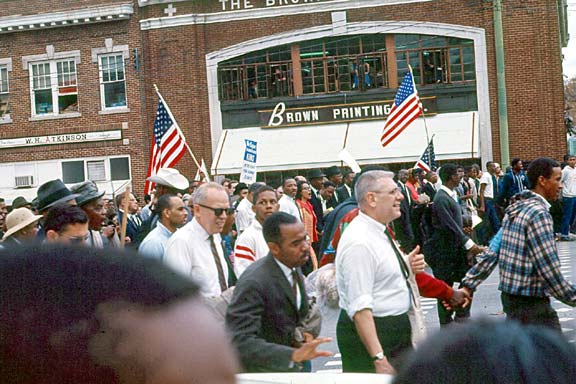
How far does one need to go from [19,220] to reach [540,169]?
13.2ft

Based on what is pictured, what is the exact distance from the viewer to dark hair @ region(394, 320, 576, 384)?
3.29ft

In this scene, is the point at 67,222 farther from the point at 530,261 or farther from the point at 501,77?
the point at 501,77

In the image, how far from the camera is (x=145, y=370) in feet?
2.57

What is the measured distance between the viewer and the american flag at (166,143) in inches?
538

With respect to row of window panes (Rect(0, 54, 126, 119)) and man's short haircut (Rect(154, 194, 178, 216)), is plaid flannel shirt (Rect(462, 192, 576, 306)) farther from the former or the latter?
row of window panes (Rect(0, 54, 126, 119))

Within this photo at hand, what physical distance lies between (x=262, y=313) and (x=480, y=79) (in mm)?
25903

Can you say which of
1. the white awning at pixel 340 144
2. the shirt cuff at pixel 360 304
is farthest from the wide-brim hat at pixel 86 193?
the white awning at pixel 340 144

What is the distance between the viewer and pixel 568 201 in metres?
21.3

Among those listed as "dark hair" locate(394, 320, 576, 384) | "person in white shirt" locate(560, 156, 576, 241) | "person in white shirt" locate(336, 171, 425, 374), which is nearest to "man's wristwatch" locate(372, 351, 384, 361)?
"person in white shirt" locate(336, 171, 425, 374)

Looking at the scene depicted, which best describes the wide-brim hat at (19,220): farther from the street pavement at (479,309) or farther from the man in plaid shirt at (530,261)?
the man in plaid shirt at (530,261)

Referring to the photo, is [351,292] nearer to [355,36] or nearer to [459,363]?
[459,363]

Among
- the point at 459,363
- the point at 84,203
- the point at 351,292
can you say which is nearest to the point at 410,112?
the point at 84,203

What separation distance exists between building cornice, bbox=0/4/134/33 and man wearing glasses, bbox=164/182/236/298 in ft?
85.7

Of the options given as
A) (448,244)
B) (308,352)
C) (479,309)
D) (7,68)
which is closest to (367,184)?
(308,352)
